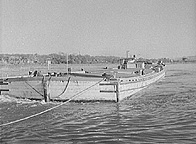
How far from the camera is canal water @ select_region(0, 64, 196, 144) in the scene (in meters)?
10.5

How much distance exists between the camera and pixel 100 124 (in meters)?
13.0

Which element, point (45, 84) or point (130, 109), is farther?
point (45, 84)

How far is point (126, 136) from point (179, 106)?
8849 mm

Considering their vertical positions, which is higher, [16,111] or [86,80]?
[86,80]

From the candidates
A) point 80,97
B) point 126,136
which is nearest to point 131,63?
point 80,97

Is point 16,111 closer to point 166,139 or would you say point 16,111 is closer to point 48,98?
point 48,98

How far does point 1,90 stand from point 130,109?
12070 mm

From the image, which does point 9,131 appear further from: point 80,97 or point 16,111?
point 80,97

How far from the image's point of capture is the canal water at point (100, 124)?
10.5 metres

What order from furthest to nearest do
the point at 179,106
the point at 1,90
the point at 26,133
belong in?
the point at 1,90, the point at 179,106, the point at 26,133

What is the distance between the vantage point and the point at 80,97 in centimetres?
1925

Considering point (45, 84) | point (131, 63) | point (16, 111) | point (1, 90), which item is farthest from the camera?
point (131, 63)

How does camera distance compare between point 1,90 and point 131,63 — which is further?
point 131,63

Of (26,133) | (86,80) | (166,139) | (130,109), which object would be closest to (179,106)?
(130,109)
